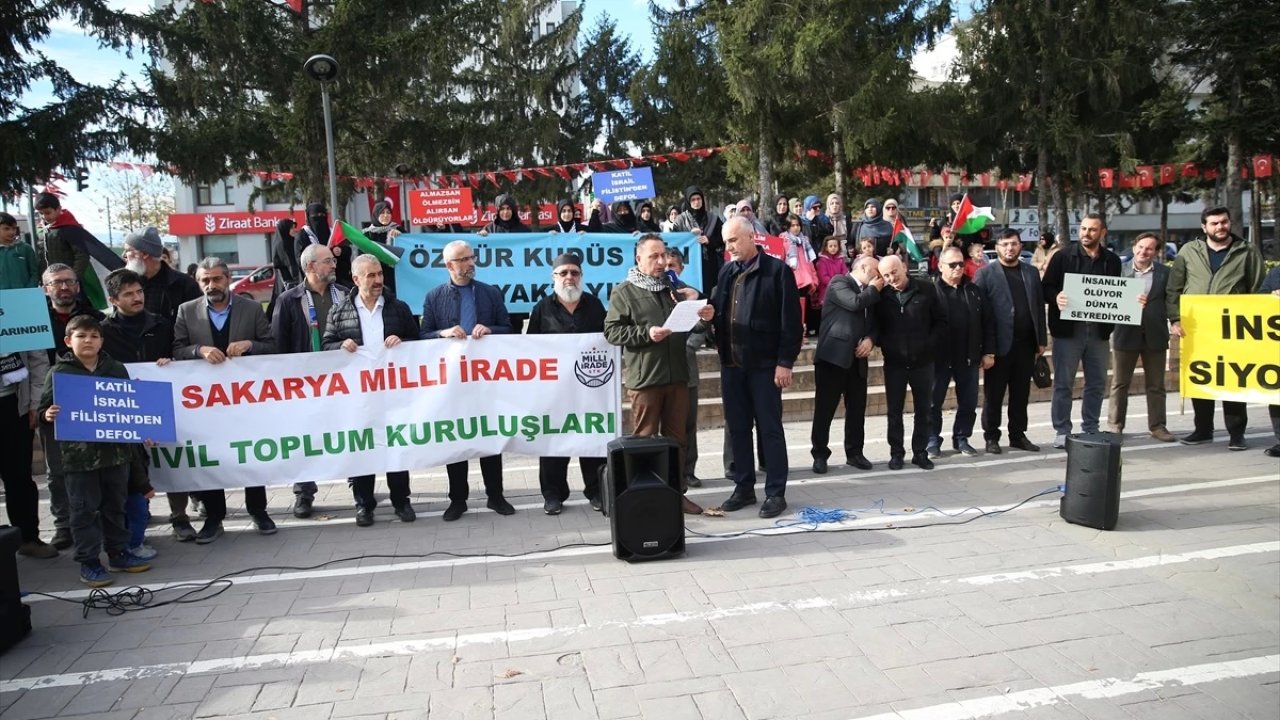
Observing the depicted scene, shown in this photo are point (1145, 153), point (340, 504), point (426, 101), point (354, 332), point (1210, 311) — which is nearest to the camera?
point (354, 332)

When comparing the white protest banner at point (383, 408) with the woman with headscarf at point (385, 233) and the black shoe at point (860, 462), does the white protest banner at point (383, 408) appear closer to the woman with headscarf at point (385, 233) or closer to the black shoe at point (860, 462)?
the woman with headscarf at point (385, 233)

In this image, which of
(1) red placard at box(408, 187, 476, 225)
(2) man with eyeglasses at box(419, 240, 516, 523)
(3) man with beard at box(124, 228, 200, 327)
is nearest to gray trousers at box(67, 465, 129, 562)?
(3) man with beard at box(124, 228, 200, 327)

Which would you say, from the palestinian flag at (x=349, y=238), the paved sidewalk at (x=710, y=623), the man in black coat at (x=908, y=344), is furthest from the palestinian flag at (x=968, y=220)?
the palestinian flag at (x=349, y=238)

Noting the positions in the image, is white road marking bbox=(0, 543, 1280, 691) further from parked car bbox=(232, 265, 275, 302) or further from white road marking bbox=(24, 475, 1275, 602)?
parked car bbox=(232, 265, 275, 302)

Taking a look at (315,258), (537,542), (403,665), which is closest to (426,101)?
(315,258)

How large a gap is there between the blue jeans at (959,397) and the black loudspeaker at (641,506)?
11.8ft

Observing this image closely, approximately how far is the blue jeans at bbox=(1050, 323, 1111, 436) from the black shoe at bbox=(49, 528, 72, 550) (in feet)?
26.7

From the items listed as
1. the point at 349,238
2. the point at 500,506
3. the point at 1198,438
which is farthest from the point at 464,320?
the point at 1198,438

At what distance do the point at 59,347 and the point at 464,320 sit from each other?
8.86 ft

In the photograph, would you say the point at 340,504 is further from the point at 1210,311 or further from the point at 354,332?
the point at 1210,311

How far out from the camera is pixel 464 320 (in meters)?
6.54

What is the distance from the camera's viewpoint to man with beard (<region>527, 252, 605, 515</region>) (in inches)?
257

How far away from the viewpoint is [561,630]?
4281 millimetres

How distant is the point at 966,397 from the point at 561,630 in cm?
520
